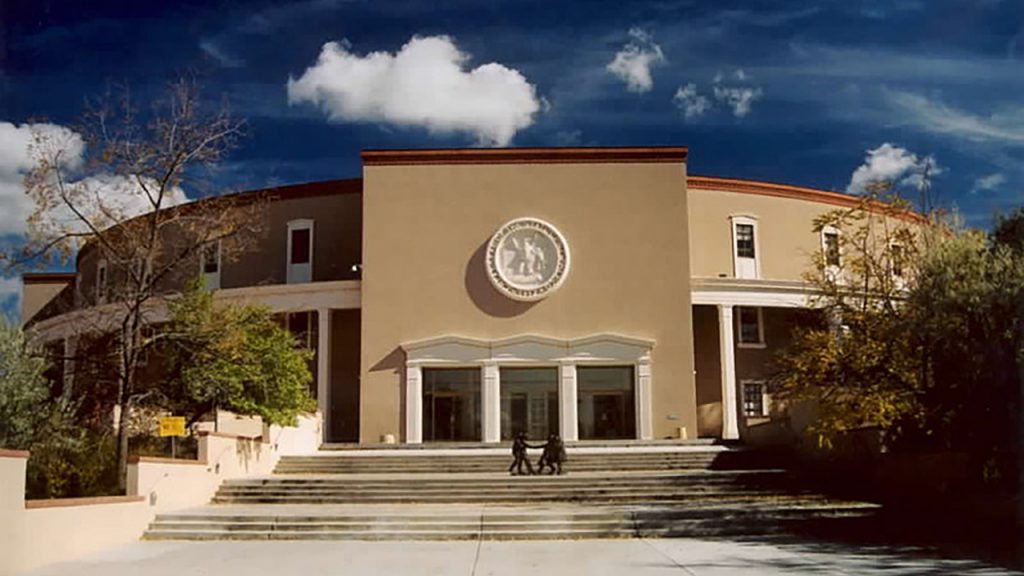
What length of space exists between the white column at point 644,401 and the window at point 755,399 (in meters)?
5.36

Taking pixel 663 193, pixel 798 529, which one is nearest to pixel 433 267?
pixel 663 193

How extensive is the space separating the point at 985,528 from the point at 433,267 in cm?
2306

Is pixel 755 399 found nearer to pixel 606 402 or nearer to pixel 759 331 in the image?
pixel 759 331

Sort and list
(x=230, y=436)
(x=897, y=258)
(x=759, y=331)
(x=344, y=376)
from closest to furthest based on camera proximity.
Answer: (x=230, y=436), (x=897, y=258), (x=344, y=376), (x=759, y=331)

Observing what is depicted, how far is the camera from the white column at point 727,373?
1371 inches

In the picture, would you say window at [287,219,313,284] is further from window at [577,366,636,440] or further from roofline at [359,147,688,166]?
window at [577,366,636,440]

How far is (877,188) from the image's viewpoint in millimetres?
26109

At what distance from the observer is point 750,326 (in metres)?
38.9

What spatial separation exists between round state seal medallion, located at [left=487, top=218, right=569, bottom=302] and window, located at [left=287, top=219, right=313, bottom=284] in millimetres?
8065

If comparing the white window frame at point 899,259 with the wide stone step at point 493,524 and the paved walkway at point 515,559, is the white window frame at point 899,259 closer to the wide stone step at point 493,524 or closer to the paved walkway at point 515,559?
the wide stone step at point 493,524

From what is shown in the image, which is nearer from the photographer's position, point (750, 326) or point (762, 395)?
point (762, 395)

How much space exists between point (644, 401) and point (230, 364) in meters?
16.3

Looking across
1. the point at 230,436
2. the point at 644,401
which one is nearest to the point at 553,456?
the point at 230,436

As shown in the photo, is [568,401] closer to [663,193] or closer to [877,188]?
[663,193]
